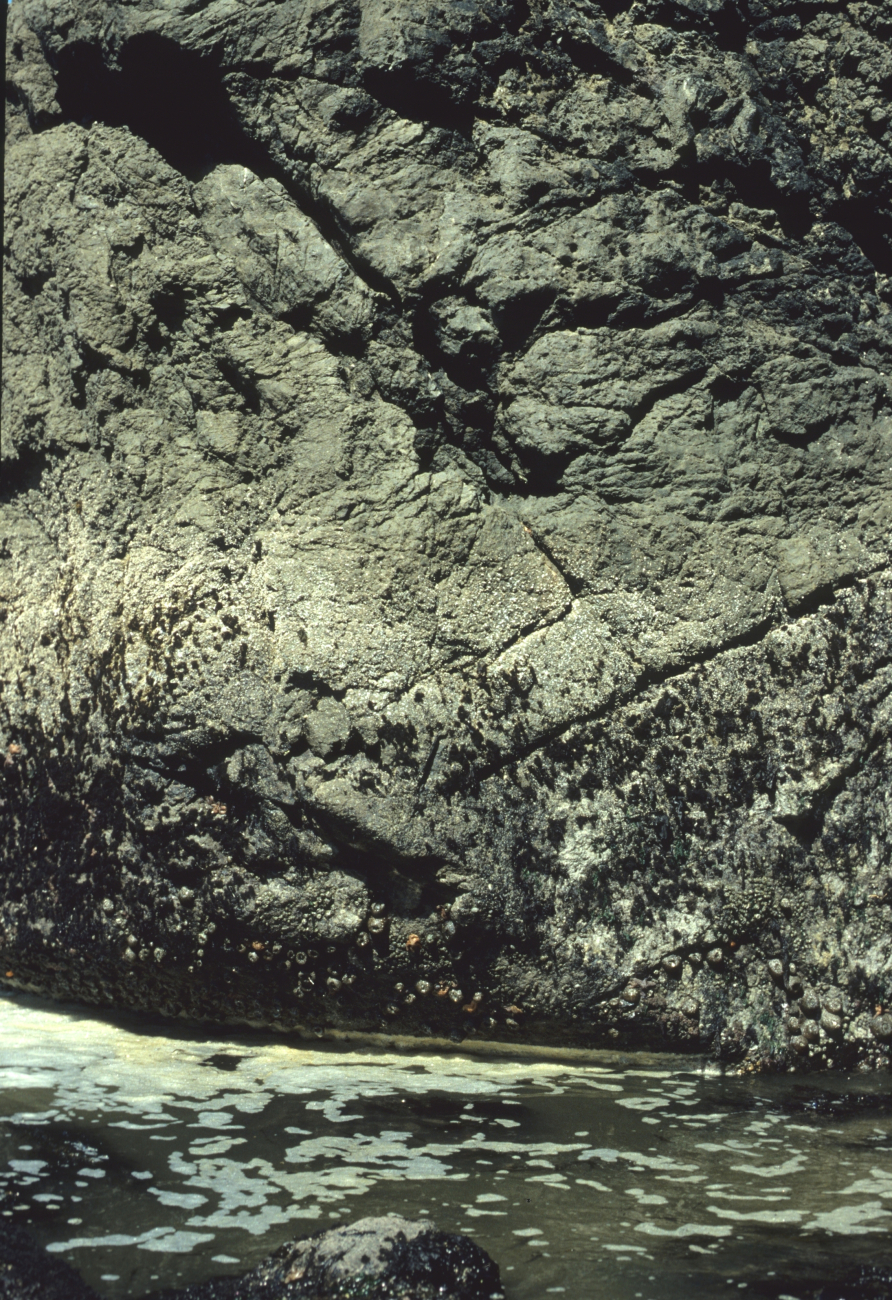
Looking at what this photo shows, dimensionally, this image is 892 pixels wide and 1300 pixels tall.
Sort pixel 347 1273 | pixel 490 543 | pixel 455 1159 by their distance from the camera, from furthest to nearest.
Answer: pixel 490 543 < pixel 455 1159 < pixel 347 1273

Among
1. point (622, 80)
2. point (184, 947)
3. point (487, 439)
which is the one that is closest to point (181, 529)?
point (487, 439)

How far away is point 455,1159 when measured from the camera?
1.97 meters

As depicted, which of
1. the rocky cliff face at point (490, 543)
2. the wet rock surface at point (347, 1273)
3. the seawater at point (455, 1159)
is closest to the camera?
the wet rock surface at point (347, 1273)

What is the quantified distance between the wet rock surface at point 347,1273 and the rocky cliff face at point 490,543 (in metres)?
1.17

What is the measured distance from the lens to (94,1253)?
62.5 inches

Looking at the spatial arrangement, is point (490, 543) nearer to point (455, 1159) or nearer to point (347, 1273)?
point (455, 1159)

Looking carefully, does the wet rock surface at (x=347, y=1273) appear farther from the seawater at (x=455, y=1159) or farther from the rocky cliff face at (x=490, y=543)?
the rocky cliff face at (x=490, y=543)

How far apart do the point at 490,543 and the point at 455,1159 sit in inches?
57.0

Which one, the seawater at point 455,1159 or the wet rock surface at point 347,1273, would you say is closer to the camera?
the wet rock surface at point 347,1273

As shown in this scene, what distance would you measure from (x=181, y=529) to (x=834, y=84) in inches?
81.5

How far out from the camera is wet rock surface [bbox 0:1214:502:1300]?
57.4 inches

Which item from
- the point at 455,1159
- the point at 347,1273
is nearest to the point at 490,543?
the point at 455,1159

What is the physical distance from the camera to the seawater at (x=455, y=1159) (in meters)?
1.59

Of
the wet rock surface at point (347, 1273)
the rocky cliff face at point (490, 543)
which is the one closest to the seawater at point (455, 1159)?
the wet rock surface at point (347, 1273)
